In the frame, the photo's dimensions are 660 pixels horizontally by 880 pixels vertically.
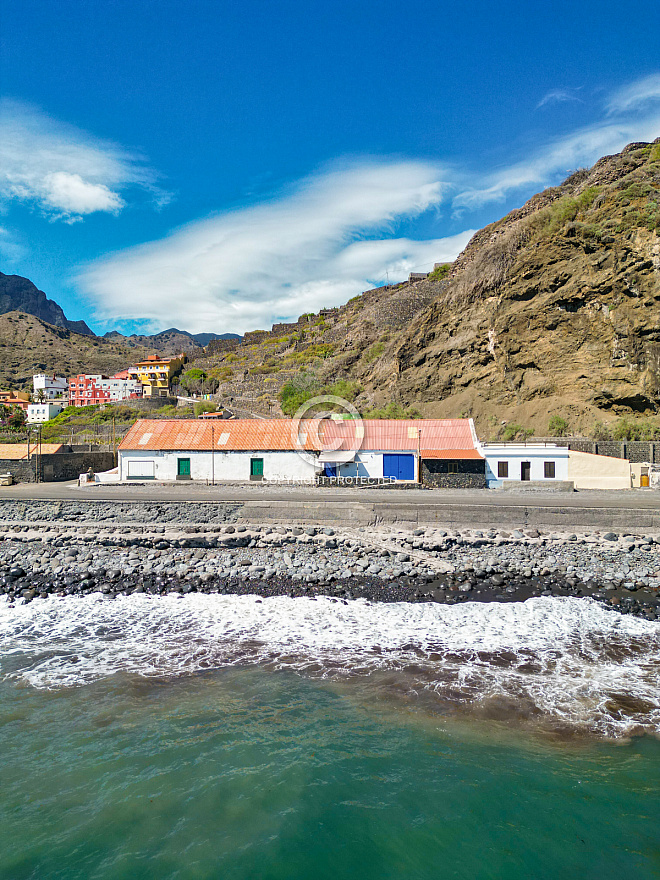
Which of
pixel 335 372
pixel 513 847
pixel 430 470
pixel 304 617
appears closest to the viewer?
pixel 513 847

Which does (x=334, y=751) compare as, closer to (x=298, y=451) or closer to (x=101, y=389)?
(x=298, y=451)

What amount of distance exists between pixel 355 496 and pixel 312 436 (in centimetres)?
715

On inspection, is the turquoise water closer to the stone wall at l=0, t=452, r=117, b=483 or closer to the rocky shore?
the rocky shore

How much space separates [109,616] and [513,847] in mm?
9830

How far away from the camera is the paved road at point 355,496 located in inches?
731

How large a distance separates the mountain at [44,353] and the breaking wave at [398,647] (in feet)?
464

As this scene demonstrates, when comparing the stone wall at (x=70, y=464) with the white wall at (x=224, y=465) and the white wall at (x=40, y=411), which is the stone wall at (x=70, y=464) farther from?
the white wall at (x=40, y=411)

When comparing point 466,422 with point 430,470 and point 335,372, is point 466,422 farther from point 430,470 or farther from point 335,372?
point 335,372

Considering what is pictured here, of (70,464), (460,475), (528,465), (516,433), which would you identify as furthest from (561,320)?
(70,464)

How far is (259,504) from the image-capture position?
18.5 meters

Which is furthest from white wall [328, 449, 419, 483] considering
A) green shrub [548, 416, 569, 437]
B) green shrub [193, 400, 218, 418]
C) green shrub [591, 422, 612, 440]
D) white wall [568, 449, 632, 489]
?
green shrub [193, 400, 218, 418]

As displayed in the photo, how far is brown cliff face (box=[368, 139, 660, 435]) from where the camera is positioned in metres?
37.5

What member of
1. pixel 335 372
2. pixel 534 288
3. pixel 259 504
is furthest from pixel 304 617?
pixel 335 372
